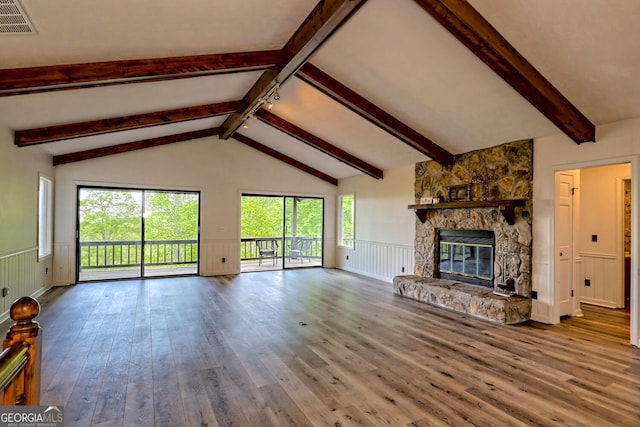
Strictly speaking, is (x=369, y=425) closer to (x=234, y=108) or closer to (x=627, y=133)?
(x=627, y=133)

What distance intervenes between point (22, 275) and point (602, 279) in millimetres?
9219

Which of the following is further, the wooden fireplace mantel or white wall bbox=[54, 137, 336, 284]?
white wall bbox=[54, 137, 336, 284]

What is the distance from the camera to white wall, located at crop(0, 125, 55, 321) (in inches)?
171

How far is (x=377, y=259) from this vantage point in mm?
7910

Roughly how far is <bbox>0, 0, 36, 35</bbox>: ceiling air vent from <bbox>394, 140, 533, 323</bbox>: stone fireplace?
5454 millimetres

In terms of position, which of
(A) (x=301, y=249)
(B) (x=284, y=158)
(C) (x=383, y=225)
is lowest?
(A) (x=301, y=249)

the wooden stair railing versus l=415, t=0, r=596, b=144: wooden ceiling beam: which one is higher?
l=415, t=0, r=596, b=144: wooden ceiling beam

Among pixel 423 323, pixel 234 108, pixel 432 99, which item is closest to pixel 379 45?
pixel 432 99

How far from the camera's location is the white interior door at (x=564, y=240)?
15.0 feet

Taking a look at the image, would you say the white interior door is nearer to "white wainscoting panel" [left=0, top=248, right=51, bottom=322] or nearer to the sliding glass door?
the sliding glass door

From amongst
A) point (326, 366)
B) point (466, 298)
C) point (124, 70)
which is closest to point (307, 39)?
point (124, 70)

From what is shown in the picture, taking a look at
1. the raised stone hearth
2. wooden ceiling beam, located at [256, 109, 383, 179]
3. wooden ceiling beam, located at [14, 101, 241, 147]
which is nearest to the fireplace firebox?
the raised stone hearth

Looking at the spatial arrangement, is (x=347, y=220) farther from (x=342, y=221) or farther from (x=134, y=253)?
(x=134, y=253)

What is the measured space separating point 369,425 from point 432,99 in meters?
3.98
